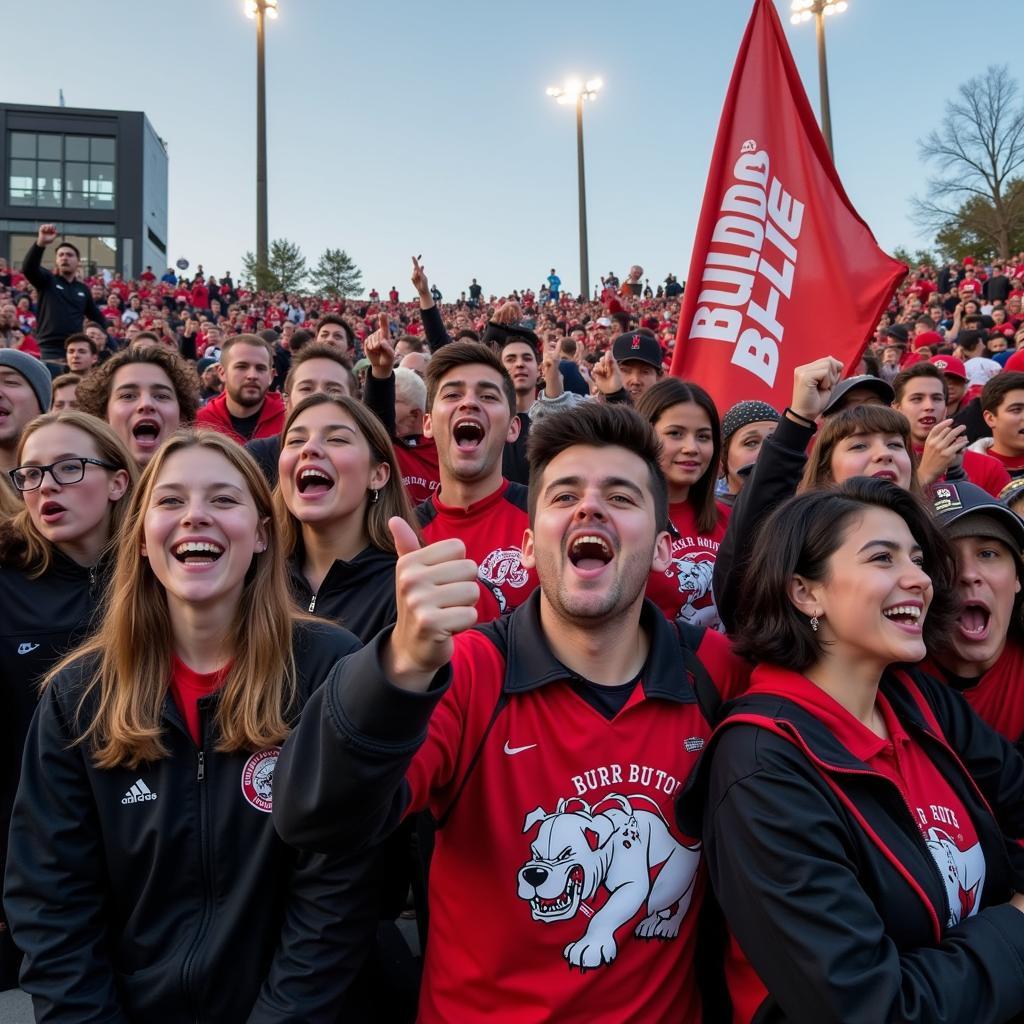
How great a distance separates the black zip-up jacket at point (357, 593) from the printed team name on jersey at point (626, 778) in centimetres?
111

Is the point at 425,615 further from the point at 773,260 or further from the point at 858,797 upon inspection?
the point at 773,260

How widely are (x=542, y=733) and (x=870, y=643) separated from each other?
86 cm

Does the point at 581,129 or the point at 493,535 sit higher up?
the point at 581,129

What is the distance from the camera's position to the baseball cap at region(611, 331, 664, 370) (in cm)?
607

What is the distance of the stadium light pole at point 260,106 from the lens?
25.8 meters

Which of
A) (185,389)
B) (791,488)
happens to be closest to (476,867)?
(791,488)

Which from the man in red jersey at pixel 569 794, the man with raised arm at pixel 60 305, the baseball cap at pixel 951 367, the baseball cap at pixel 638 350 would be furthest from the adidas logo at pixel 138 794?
the man with raised arm at pixel 60 305

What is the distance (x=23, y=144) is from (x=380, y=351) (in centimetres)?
5468

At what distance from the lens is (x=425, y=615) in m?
1.48

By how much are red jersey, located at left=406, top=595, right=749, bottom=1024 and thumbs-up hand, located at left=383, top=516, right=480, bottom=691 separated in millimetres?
380

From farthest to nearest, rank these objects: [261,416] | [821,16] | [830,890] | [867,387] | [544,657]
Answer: [821,16], [261,416], [867,387], [544,657], [830,890]

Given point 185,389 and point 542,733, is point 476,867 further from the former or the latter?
point 185,389

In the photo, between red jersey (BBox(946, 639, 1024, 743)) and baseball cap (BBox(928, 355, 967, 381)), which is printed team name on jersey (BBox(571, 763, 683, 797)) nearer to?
red jersey (BBox(946, 639, 1024, 743))

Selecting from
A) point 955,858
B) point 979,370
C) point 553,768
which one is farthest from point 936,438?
point 979,370
